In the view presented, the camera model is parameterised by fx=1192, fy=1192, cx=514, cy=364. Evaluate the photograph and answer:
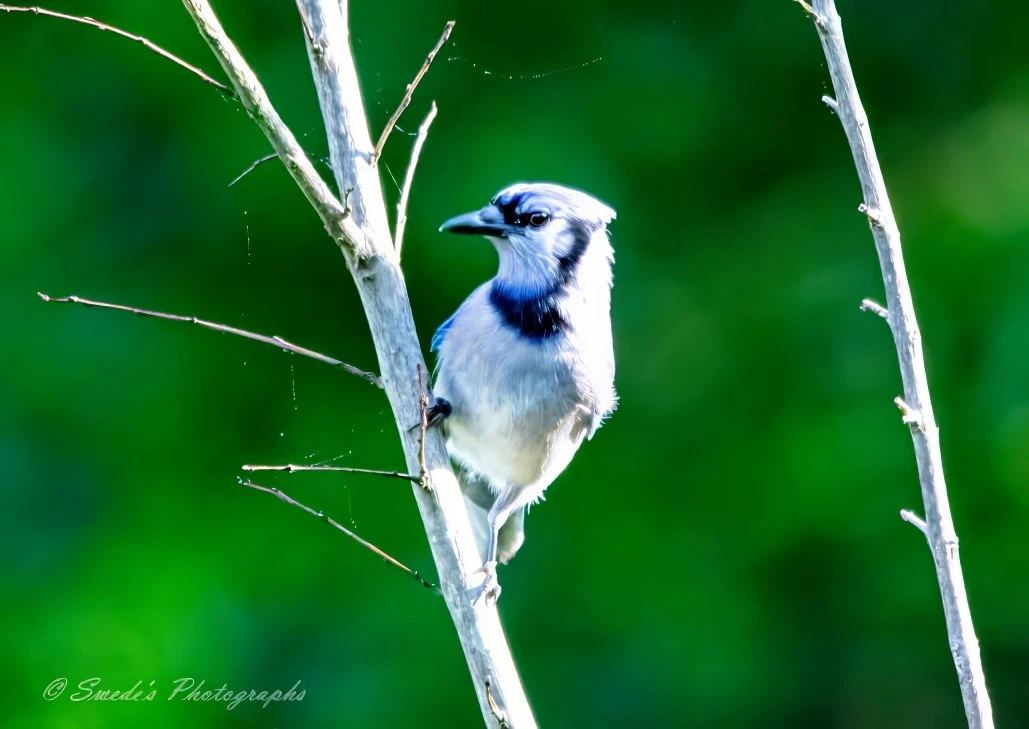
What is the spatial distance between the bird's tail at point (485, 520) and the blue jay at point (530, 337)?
0.13 meters

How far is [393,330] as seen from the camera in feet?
Result: 6.50

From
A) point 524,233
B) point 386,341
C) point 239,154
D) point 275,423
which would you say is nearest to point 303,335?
point 275,423

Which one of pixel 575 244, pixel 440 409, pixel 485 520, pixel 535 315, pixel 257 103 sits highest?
pixel 257 103

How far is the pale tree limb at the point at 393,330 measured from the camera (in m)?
1.94

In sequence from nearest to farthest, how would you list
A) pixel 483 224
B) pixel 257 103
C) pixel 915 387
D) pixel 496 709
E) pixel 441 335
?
1. pixel 915 387
2. pixel 257 103
3. pixel 496 709
4. pixel 483 224
5. pixel 441 335

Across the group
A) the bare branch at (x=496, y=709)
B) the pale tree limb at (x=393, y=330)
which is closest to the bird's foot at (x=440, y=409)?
the pale tree limb at (x=393, y=330)

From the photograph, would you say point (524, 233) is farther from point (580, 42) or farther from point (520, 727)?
point (580, 42)

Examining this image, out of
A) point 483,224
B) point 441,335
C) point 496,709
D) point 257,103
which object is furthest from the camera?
point 441,335

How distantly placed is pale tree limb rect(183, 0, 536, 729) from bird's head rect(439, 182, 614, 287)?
0.40 meters

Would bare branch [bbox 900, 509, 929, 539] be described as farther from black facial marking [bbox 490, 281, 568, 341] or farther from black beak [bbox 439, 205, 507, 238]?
black beak [bbox 439, 205, 507, 238]

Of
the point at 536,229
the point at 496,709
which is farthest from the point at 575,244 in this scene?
the point at 496,709

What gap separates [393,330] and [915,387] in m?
0.83

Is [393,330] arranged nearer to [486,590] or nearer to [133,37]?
[486,590]

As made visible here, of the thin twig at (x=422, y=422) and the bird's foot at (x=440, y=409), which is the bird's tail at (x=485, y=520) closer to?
the bird's foot at (x=440, y=409)
